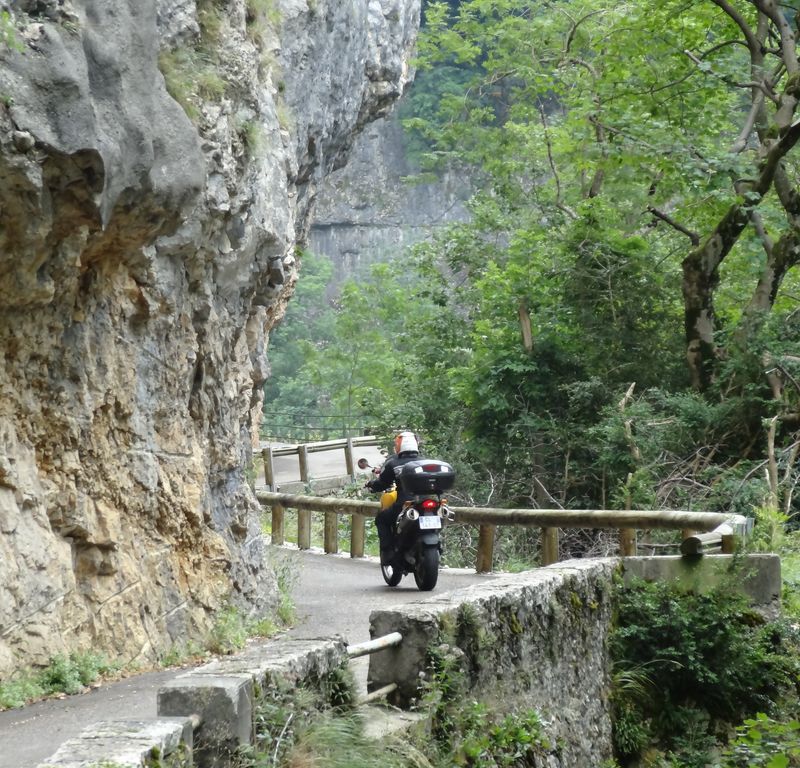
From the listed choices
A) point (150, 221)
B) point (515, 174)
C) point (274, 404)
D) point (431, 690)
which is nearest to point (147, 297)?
point (150, 221)

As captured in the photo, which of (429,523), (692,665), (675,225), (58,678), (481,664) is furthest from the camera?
(675,225)

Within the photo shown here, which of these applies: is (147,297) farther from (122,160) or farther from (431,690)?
(431,690)

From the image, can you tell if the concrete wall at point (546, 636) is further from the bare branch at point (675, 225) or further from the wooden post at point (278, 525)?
the bare branch at point (675, 225)

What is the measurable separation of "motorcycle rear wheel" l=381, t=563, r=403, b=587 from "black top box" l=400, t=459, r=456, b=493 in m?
1.28

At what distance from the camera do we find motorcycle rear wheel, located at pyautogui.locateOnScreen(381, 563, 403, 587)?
14.2m

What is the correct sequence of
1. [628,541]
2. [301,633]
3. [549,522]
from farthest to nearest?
[549,522] → [628,541] → [301,633]

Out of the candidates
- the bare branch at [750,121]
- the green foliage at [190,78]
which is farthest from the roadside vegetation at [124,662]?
the bare branch at [750,121]

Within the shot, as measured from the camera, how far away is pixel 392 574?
1445 centimetres

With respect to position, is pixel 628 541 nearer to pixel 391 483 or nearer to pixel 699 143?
pixel 391 483

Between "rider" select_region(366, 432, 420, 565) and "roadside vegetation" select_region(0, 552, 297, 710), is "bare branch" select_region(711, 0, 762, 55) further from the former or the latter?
"roadside vegetation" select_region(0, 552, 297, 710)

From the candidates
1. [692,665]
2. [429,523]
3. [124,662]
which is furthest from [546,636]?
[429,523]

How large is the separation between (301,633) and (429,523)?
1.92m

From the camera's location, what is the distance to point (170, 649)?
10.7 metres

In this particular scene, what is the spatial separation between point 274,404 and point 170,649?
4714 centimetres
